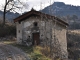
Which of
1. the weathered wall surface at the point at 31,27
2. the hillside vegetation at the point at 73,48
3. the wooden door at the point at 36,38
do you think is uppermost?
the weathered wall surface at the point at 31,27

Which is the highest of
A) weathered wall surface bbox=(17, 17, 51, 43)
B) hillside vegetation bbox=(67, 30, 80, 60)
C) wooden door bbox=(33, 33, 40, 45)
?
weathered wall surface bbox=(17, 17, 51, 43)

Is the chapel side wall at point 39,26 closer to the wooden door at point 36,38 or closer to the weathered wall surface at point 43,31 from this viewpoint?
the weathered wall surface at point 43,31

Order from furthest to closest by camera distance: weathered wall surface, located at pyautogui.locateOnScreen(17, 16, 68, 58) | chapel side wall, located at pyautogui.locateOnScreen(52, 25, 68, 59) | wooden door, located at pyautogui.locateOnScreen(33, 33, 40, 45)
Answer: wooden door, located at pyautogui.locateOnScreen(33, 33, 40, 45), chapel side wall, located at pyautogui.locateOnScreen(52, 25, 68, 59), weathered wall surface, located at pyautogui.locateOnScreen(17, 16, 68, 58)

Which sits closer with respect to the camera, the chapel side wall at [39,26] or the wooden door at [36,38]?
the chapel side wall at [39,26]

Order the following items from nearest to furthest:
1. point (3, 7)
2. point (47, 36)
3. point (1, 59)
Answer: point (1, 59), point (47, 36), point (3, 7)

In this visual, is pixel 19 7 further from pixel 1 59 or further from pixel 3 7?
pixel 1 59

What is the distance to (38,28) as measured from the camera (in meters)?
30.7

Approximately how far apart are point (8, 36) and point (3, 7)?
11672mm

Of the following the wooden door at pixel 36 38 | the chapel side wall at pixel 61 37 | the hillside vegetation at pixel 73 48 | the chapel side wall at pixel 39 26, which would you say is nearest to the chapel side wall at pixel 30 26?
the chapel side wall at pixel 39 26

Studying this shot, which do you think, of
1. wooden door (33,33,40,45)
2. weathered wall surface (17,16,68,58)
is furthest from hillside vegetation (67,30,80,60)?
wooden door (33,33,40,45)

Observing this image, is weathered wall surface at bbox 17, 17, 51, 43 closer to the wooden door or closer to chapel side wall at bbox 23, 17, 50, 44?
chapel side wall at bbox 23, 17, 50, 44

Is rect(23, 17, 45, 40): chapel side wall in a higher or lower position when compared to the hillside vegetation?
higher

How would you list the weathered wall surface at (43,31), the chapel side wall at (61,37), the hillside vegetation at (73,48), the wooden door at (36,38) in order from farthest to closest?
1. the hillside vegetation at (73,48)
2. the wooden door at (36,38)
3. the chapel side wall at (61,37)
4. the weathered wall surface at (43,31)

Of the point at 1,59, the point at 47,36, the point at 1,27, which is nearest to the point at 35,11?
the point at 47,36
